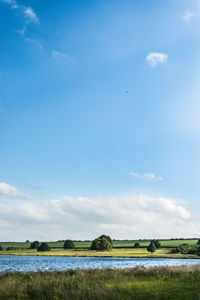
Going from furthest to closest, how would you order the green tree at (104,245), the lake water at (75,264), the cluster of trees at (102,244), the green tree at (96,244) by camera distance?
the green tree at (96,244)
the cluster of trees at (102,244)
the green tree at (104,245)
the lake water at (75,264)


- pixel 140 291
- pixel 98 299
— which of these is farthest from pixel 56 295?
pixel 140 291

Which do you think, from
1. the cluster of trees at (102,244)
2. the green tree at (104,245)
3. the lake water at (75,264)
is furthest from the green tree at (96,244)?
the lake water at (75,264)

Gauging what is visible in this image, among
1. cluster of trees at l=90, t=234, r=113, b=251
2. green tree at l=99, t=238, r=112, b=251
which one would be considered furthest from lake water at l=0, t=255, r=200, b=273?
cluster of trees at l=90, t=234, r=113, b=251

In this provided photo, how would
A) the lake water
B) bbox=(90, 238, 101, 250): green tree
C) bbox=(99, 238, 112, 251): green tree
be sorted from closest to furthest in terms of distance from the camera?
the lake water, bbox=(99, 238, 112, 251): green tree, bbox=(90, 238, 101, 250): green tree

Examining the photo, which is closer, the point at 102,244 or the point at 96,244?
the point at 102,244

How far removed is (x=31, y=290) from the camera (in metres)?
15.4

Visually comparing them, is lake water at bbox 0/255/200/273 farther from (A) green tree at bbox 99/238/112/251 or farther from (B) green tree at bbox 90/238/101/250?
(B) green tree at bbox 90/238/101/250

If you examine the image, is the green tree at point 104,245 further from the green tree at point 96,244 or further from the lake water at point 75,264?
the lake water at point 75,264

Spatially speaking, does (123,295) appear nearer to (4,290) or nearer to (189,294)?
(189,294)

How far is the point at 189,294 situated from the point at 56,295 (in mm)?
6277

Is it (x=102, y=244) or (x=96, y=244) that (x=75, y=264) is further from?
(x=96, y=244)

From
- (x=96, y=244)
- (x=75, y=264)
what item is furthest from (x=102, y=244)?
(x=75, y=264)

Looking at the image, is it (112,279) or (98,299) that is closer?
(98,299)

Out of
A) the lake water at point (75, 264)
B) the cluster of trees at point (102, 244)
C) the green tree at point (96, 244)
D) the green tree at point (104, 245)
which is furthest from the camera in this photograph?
the green tree at point (96, 244)
